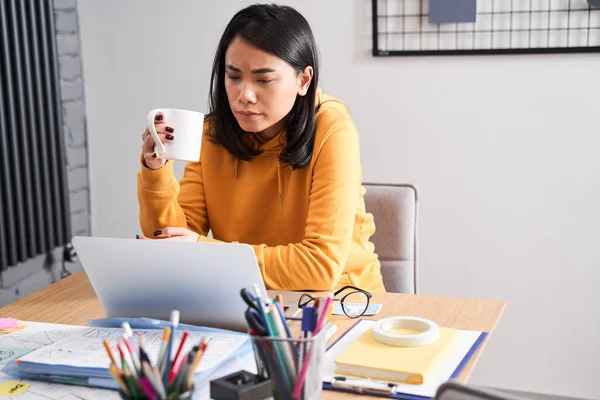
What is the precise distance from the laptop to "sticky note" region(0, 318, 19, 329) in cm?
14

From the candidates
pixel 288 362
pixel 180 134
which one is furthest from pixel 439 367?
pixel 180 134

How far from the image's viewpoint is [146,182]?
Result: 1.49 m

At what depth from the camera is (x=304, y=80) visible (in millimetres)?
1536

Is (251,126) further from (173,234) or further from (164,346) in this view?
(164,346)

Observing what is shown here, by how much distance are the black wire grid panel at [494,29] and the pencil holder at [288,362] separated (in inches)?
66.1

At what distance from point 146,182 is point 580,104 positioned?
4.43ft

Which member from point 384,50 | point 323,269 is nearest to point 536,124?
point 384,50

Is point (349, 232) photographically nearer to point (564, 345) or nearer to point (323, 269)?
point (323, 269)

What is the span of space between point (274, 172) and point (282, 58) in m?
0.25

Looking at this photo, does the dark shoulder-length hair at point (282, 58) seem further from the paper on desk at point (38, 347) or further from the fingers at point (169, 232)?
the paper on desk at point (38, 347)

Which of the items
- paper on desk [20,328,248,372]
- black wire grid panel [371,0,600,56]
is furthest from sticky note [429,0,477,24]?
paper on desk [20,328,248,372]

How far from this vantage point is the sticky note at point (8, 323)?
1.13 metres

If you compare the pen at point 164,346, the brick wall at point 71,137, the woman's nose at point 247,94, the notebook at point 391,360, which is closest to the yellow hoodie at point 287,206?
the woman's nose at point 247,94

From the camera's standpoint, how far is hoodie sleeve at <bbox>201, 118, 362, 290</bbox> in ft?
4.42
